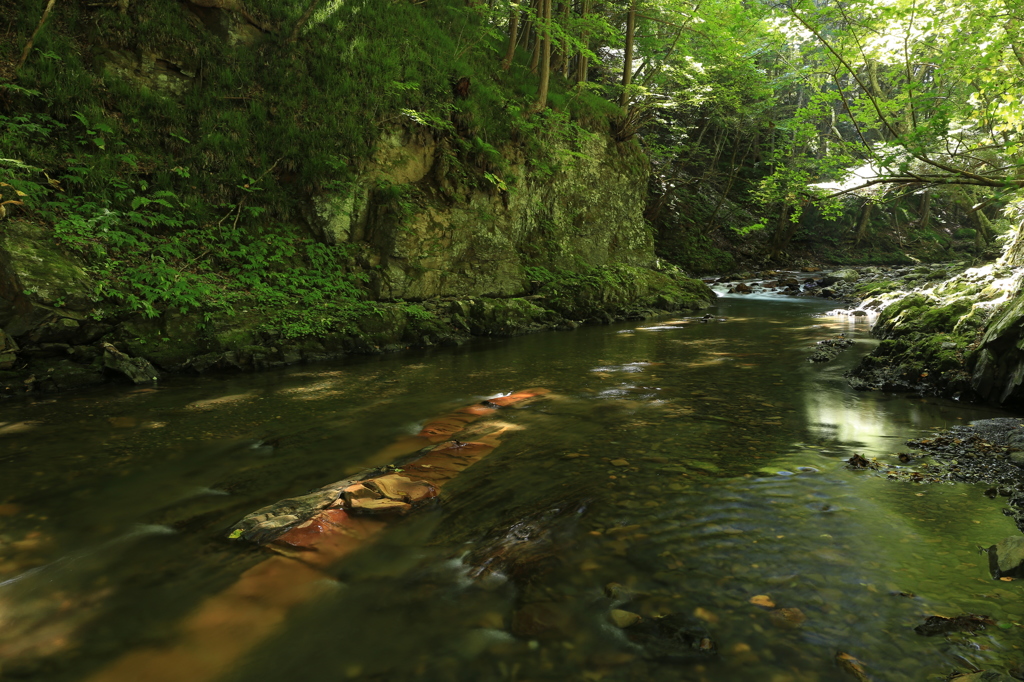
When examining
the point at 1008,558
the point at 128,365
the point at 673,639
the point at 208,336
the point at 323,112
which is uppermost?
the point at 323,112

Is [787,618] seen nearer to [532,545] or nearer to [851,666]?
[851,666]

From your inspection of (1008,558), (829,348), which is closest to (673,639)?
(1008,558)

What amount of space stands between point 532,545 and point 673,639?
1032 mm

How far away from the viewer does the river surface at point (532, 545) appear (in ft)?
7.66

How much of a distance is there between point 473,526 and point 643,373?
5.40 m

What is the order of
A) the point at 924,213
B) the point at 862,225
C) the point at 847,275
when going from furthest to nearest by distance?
the point at 924,213, the point at 862,225, the point at 847,275

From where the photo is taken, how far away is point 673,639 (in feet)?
7.92

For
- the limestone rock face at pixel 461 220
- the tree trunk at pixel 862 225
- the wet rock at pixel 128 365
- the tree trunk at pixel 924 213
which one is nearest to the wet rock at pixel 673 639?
the wet rock at pixel 128 365

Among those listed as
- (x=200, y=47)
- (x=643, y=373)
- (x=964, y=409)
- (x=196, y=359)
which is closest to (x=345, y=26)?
(x=200, y=47)

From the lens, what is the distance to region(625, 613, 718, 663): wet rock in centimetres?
232

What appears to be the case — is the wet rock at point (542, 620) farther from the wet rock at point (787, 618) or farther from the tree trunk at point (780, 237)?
the tree trunk at point (780, 237)

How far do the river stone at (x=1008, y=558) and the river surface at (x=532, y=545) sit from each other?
7 cm

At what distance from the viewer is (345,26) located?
13.1 m

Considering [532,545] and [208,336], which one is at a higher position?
[208,336]
